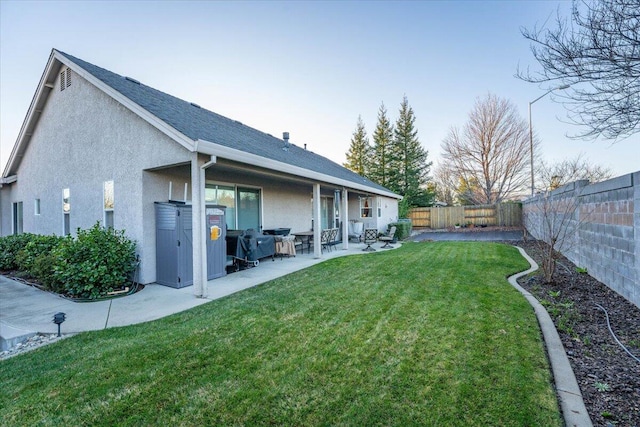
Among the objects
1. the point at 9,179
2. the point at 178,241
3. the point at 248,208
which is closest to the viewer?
the point at 178,241

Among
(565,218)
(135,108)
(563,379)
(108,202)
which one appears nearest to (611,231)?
(565,218)

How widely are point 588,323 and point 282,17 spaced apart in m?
12.5

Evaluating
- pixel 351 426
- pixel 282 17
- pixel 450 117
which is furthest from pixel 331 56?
pixel 450 117

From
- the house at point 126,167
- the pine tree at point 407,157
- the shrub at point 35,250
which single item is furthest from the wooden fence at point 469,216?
the shrub at point 35,250

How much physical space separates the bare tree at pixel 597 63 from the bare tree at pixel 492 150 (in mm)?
23288

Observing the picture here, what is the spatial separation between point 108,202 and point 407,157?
29.5m

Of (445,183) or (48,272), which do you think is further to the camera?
(445,183)

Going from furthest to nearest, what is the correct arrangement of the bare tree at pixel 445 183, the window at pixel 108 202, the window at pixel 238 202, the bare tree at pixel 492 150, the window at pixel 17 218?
the bare tree at pixel 445 183
the bare tree at pixel 492 150
the window at pixel 17 218
the window at pixel 238 202
the window at pixel 108 202

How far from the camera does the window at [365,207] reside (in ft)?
57.0

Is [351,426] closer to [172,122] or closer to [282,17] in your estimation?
[172,122]

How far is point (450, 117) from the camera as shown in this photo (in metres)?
26.2

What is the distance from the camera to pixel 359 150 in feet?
120

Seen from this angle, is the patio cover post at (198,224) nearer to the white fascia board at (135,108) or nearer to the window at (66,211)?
the white fascia board at (135,108)

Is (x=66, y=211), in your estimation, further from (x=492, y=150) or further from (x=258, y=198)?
(x=492, y=150)
